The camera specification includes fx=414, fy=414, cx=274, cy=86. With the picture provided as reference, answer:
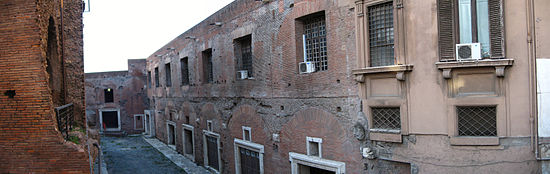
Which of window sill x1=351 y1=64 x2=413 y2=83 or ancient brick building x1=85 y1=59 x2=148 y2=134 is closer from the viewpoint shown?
window sill x1=351 y1=64 x2=413 y2=83

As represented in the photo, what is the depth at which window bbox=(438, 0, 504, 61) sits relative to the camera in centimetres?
704

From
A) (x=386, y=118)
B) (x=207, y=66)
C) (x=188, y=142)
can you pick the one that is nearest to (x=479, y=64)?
(x=386, y=118)

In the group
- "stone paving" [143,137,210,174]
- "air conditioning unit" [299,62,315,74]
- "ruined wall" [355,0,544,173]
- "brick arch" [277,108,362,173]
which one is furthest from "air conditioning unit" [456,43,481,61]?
"stone paving" [143,137,210,174]

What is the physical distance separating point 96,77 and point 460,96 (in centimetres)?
3079

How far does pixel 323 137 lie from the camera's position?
9594 millimetres

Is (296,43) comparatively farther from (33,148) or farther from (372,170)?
(33,148)

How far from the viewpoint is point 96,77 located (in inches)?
1288

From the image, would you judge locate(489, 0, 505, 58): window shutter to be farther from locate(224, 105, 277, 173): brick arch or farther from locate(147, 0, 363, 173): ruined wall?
locate(224, 105, 277, 173): brick arch

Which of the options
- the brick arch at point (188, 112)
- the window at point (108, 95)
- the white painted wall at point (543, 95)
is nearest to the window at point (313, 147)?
the white painted wall at point (543, 95)

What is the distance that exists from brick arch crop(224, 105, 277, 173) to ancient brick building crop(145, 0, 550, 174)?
0.06 metres

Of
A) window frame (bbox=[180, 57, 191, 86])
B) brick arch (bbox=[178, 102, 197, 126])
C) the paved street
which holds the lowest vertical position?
the paved street

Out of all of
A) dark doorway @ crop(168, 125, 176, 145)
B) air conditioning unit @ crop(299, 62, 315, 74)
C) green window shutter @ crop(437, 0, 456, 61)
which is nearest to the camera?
green window shutter @ crop(437, 0, 456, 61)

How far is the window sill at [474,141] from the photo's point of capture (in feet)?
23.3

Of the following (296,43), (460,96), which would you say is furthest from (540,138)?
(296,43)
